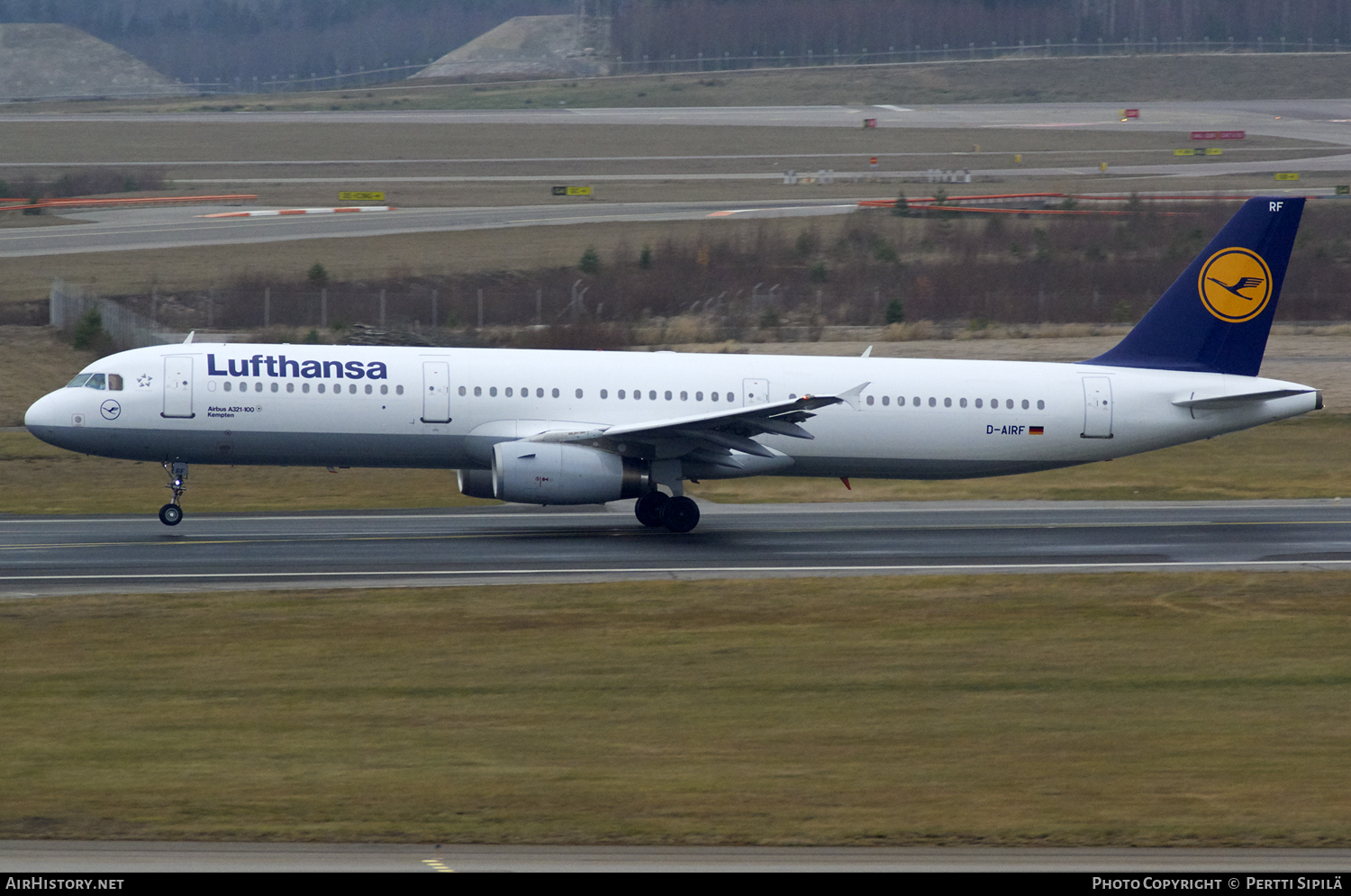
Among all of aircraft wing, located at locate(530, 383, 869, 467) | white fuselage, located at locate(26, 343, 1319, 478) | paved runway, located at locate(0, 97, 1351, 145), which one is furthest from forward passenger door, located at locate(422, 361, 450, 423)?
paved runway, located at locate(0, 97, 1351, 145)

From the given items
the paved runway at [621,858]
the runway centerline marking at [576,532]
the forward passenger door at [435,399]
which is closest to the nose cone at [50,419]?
the runway centerline marking at [576,532]

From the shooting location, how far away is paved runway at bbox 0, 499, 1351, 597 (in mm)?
26344

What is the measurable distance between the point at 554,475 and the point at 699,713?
37.2ft

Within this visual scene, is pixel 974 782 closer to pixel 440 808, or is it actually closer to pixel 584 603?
pixel 440 808

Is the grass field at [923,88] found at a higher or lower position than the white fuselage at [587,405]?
higher

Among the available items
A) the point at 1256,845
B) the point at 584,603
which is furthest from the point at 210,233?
the point at 1256,845

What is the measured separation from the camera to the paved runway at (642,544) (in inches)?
1037

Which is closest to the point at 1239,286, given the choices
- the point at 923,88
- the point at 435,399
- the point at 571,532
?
the point at 571,532

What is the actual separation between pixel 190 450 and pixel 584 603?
400 inches

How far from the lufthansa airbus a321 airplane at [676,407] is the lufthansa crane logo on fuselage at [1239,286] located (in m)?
0.03

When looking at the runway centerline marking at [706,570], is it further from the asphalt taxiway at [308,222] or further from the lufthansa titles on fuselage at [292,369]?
the asphalt taxiway at [308,222]

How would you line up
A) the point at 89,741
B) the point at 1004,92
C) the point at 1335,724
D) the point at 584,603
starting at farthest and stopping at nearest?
1. the point at 1004,92
2. the point at 584,603
3. the point at 1335,724
4. the point at 89,741

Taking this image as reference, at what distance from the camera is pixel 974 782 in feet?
50.1

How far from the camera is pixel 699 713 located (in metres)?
18.1
